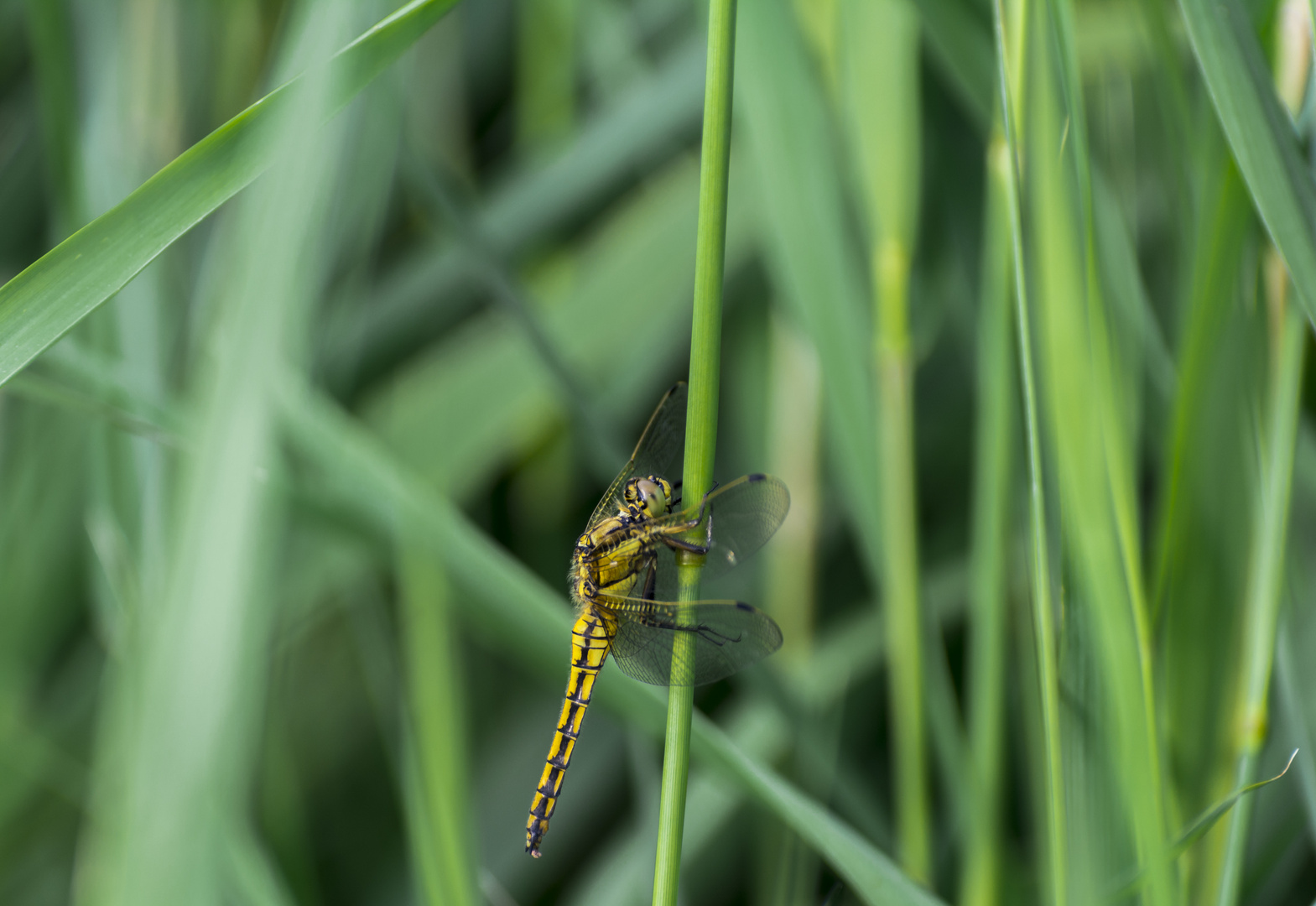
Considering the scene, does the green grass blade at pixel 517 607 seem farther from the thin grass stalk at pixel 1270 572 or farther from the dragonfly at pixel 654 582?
the thin grass stalk at pixel 1270 572

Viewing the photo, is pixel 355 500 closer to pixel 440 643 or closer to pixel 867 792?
pixel 440 643

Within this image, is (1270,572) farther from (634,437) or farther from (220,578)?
(634,437)

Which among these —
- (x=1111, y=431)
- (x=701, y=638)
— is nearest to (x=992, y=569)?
(x=1111, y=431)

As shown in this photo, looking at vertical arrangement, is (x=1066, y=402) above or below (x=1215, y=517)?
above

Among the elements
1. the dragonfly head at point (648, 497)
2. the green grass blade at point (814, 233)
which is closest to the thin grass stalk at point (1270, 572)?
the green grass blade at point (814, 233)

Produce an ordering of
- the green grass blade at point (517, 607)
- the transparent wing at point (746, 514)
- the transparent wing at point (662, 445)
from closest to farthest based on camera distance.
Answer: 1. the green grass blade at point (517, 607)
2. the transparent wing at point (746, 514)
3. the transparent wing at point (662, 445)

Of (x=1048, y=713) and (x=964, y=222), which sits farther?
(x=964, y=222)

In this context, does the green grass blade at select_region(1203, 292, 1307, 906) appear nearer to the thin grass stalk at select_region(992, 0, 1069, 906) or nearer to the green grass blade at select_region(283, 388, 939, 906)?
the thin grass stalk at select_region(992, 0, 1069, 906)

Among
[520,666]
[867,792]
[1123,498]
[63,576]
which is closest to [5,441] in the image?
[63,576]

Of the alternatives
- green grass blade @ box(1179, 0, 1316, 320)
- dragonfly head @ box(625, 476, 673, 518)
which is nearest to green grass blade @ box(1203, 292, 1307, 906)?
green grass blade @ box(1179, 0, 1316, 320)
